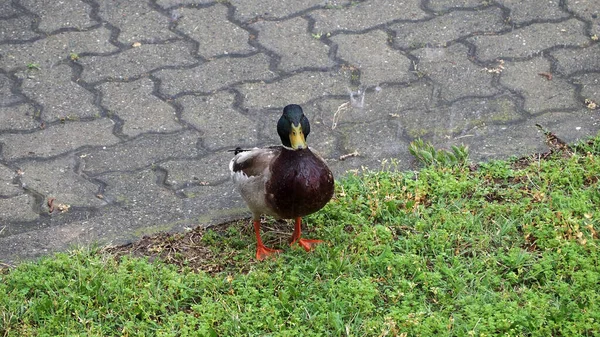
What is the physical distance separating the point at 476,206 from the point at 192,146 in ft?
5.12

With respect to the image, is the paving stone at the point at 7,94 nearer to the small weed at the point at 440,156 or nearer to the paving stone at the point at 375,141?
the paving stone at the point at 375,141

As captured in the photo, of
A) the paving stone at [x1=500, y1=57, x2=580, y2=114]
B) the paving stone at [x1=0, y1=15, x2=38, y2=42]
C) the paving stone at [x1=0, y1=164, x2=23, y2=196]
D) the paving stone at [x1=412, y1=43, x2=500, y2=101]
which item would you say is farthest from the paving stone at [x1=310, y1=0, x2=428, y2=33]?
the paving stone at [x1=0, y1=164, x2=23, y2=196]

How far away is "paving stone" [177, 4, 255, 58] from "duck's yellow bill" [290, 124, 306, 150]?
1.83m

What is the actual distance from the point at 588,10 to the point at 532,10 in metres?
0.34

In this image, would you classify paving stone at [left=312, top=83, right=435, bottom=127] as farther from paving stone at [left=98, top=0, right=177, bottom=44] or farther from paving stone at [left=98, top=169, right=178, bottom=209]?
paving stone at [left=98, top=0, right=177, bottom=44]

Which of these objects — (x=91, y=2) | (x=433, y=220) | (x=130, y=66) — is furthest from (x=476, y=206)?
(x=91, y=2)

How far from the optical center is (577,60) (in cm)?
545

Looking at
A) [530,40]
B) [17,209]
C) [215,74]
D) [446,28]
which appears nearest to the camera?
[17,209]

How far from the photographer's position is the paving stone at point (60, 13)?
5.89m

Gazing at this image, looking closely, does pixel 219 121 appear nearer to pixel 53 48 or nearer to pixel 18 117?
pixel 18 117

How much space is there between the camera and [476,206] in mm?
4387

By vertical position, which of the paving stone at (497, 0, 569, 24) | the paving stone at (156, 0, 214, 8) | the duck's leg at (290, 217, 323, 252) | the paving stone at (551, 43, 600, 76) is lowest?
the duck's leg at (290, 217, 323, 252)

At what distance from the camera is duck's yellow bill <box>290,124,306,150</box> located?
3.92 metres

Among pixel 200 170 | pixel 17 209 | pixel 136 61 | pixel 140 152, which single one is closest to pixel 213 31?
pixel 136 61
